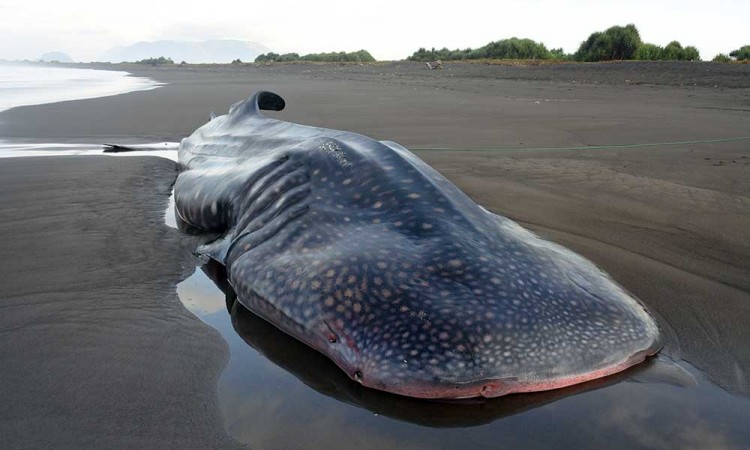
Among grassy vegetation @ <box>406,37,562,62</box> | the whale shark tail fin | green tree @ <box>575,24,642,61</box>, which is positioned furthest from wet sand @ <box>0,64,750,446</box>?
grassy vegetation @ <box>406,37,562,62</box>

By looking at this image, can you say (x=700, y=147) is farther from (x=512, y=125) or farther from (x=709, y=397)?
(x=709, y=397)

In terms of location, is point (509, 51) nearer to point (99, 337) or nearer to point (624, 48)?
point (624, 48)

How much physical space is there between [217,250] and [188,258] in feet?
0.76

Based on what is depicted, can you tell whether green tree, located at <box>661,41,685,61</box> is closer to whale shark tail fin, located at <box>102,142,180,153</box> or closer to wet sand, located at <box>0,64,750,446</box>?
wet sand, located at <box>0,64,750,446</box>

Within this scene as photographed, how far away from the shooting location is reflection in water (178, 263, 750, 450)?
1656 mm

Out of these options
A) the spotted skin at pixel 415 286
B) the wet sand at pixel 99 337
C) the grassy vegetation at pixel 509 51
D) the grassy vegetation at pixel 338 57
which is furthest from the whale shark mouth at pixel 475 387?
the grassy vegetation at pixel 338 57

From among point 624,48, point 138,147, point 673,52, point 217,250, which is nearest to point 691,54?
point 673,52

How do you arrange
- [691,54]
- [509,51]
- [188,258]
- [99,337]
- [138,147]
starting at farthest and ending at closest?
[509,51] < [691,54] < [138,147] < [188,258] < [99,337]

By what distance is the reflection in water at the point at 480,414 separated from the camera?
1.66 metres

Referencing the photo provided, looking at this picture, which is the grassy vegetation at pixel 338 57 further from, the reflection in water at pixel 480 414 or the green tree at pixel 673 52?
the reflection in water at pixel 480 414

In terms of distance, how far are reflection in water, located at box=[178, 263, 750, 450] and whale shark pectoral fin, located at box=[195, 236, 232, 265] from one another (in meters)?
0.88

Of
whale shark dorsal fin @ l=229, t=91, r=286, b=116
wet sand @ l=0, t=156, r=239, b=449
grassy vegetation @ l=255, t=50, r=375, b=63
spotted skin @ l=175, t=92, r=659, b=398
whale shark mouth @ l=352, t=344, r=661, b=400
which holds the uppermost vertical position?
grassy vegetation @ l=255, t=50, r=375, b=63

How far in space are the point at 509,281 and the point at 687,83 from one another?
12.6 metres

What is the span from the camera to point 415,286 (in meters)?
1.97
